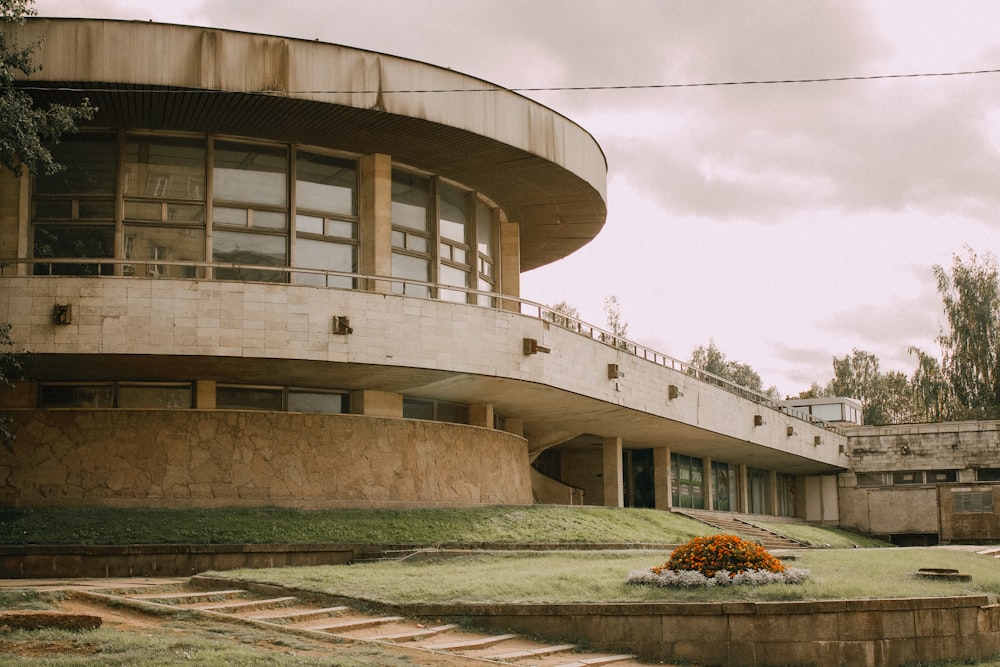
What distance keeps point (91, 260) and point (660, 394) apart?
1773 centimetres

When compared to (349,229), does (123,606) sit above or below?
below

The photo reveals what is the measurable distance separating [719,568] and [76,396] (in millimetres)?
15764

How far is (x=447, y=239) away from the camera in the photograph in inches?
1185

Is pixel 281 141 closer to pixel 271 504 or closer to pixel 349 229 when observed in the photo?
pixel 349 229

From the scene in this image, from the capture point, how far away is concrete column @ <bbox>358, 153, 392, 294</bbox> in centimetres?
2750

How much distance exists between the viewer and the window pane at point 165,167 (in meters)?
25.9

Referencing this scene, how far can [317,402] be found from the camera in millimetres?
27125

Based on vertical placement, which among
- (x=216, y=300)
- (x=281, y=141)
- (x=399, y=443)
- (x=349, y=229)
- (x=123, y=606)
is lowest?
(x=123, y=606)

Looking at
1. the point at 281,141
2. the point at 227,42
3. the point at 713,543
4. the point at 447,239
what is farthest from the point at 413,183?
the point at 713,543

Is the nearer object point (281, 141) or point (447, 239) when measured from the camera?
point (281, 141)

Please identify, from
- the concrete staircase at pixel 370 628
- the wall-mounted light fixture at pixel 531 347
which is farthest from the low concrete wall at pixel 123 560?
the wall-mounted light fixture at pixel 531 347

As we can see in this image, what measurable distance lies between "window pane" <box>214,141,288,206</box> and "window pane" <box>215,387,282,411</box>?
4.27 meters

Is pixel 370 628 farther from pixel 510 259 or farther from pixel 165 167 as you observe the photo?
pixel 510 259

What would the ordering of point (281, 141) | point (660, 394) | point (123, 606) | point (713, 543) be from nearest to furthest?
point (123, 606), point (713, 543), point (281, 141), point (660, 394)
